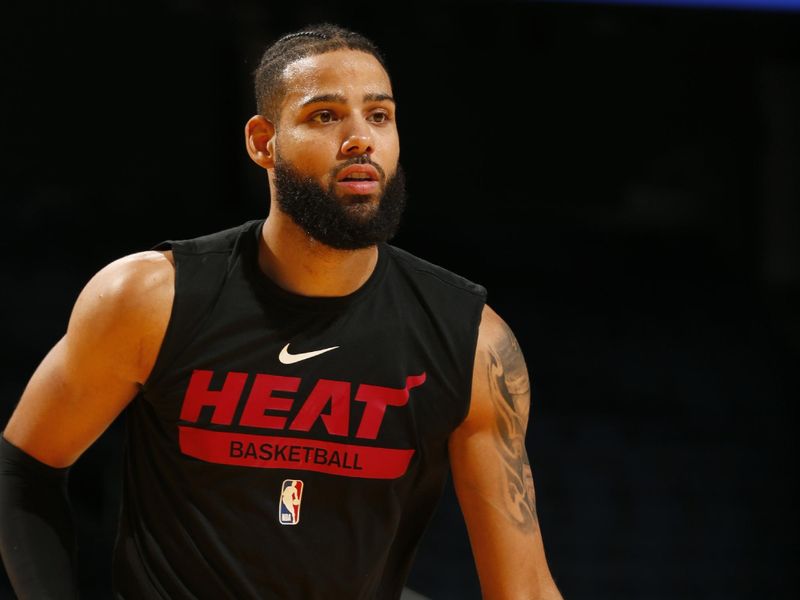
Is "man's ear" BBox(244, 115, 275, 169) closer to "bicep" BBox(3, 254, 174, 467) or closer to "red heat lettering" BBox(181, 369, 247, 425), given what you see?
"bicep" BBox(3, 254, 174, 467)

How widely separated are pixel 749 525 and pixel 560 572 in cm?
103

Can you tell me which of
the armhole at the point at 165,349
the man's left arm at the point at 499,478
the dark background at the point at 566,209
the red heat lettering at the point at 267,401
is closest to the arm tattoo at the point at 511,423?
the man's left arm at the point at 499,478

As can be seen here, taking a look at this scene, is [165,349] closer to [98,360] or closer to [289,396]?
[98,360]

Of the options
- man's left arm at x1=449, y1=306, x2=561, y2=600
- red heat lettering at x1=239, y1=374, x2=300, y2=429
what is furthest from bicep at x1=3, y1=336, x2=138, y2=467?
man's left arm at x1=449, y1=306, x2=561, y2=600

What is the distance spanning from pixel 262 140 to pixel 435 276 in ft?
1.45

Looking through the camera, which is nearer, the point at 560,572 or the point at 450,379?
the point at 450,379

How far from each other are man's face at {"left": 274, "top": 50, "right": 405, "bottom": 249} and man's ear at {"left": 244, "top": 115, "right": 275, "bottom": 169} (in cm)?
6


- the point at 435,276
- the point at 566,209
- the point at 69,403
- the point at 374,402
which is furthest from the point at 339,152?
the point at 566,209

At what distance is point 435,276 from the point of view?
2.57m

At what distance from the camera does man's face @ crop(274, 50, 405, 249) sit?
233 cm

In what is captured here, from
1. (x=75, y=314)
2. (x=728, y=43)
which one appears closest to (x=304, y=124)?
(x=75, y=314)

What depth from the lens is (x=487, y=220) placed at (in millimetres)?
6594

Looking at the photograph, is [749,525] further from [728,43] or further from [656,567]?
[728,43]

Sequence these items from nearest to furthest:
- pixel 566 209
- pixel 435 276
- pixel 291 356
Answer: pixel 291 356
pixel 435 276
pixel 566 209
